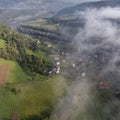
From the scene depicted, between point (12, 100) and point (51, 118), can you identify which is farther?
point (12, 100)

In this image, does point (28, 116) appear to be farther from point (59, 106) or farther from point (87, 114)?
point (87, 114)

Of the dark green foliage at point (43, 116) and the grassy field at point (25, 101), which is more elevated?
the grassy field at point (25, 101)

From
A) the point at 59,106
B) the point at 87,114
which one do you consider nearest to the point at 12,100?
the point at 59,106

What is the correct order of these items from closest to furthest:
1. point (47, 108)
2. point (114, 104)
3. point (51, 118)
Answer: point (51, 118), point (47, 108), point (114, 104)

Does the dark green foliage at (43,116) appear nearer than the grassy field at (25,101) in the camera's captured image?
Yes

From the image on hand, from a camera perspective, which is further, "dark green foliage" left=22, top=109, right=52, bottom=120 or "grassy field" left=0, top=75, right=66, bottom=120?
"grassy field" left=0, top=75, right=66, bottom=120

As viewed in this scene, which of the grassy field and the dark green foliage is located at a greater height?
the grassy field

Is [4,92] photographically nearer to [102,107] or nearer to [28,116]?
[28,116]

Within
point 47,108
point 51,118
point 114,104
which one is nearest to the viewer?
point 51,118

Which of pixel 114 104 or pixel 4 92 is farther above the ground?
pixel 4 92

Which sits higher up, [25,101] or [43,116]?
[25,101]

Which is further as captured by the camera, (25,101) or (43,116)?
(25,101)
